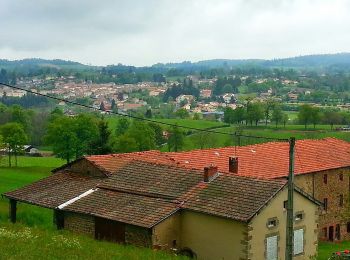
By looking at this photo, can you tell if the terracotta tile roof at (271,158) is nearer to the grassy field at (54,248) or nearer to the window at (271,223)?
the window at (271,223)

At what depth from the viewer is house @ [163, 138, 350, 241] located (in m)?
38.1

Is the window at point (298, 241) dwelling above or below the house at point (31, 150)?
above

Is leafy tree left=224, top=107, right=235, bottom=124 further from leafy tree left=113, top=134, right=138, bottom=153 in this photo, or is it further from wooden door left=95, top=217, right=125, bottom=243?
wooden door left=95, top=217, right=125, bottom=243

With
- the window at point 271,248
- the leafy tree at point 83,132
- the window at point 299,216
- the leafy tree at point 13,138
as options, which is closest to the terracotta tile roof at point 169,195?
the window at point 271,248

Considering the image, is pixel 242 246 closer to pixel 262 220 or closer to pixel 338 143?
pixel 262 220

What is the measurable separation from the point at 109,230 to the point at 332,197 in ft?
72.9

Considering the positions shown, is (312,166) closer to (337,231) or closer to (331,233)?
(331,233)

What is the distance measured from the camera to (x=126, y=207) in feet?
84.9

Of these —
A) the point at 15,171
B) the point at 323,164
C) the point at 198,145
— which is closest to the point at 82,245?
the point at 323,164

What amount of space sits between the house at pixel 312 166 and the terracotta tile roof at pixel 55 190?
7.64 metres

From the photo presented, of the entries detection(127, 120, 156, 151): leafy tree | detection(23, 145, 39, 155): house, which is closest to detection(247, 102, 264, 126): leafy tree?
detection(127, 120, 156, 151): leafy tree

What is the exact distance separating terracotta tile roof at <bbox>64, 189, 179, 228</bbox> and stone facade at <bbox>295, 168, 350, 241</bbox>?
1714 centimetres

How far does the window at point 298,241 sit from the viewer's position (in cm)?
2644

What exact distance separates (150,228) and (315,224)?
8.55 metres
